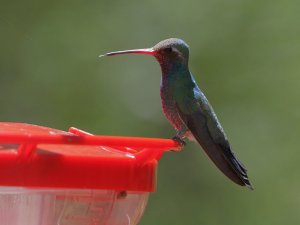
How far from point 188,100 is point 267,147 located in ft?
15.2

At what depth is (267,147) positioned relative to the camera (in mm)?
9234

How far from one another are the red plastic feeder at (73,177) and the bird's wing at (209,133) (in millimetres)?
747

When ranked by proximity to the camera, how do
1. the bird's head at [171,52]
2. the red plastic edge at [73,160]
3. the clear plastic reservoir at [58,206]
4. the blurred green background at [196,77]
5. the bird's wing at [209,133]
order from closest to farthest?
the red plastic edge at [73,160] → the clear plastic reservoir at [58,206] → the bird's wing at [209,133] → the bird's head at [171,52] → the blurred green background at [196,77]

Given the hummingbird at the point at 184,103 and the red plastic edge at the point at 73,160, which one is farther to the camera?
the hummingbird at the point at 184,103

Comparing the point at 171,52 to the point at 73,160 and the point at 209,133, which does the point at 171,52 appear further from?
the point at 73,160

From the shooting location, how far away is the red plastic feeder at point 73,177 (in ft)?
9.56

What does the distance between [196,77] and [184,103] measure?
4.23 meters

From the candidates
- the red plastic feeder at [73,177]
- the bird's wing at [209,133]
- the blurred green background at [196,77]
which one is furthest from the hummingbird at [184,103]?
the blurred green background at [196,77]

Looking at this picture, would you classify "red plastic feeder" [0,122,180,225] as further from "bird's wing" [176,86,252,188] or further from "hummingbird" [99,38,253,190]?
"hummingbird" [99,38,253,190]

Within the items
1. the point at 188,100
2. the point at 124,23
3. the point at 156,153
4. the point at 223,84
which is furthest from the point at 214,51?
the point at 156,153

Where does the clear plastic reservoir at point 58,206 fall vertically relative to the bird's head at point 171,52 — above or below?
below

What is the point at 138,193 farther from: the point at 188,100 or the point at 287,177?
the point at 287,177

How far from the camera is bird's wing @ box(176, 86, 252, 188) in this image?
404cm

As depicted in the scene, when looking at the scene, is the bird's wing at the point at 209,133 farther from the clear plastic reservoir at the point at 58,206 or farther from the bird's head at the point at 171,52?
the clear plastic reservoir at the point at 58,206
